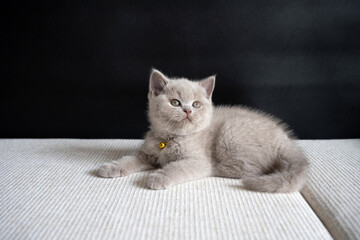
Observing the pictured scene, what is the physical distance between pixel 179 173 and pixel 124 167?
28 cm

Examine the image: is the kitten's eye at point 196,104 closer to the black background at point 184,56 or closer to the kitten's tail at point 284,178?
the kitten's tail at point 284,178

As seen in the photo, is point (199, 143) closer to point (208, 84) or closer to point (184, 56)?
point (208, 84)

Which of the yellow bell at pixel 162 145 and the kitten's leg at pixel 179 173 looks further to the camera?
the yellow bell at pixel 162 145

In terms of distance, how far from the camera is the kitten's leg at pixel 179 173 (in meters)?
1.44

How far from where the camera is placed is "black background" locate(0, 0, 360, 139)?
213cm

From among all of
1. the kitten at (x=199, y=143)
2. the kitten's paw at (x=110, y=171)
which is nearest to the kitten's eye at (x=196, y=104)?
the kitten at (x=199, y=143)

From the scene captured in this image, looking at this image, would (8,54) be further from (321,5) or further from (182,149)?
(321,5)

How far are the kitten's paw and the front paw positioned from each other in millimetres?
193

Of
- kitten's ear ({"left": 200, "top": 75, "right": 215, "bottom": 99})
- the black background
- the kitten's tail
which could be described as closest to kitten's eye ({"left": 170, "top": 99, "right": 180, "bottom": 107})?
kitten's ear ({"left": 200, "top": 75, "right": 215, "bottom": 99})

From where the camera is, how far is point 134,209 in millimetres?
1255

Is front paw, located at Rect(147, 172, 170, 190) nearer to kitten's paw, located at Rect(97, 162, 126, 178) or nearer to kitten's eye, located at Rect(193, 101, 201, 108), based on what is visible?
kitten's paw, located at Rect(97, 162, 126, 178)

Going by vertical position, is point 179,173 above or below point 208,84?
below

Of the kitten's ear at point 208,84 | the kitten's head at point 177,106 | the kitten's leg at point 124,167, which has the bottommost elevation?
the kitten's leg at point 124,167

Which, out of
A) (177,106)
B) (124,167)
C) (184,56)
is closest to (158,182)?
(124,167)
